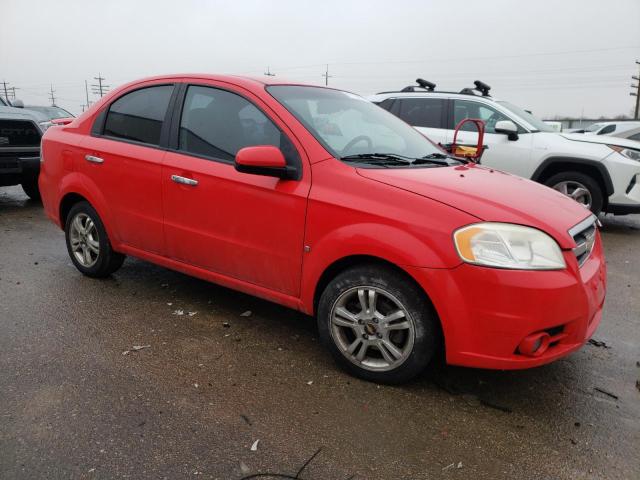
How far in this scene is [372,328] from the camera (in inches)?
112

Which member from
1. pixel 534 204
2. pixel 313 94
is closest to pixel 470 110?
pixel 313 94

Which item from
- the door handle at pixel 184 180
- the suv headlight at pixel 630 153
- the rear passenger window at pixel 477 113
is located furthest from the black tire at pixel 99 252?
the suv headlight at pixel 630 153

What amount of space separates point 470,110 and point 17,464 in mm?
6931

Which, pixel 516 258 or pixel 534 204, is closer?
pixel 516 258

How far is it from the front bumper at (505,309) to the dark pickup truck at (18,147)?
6702 mm

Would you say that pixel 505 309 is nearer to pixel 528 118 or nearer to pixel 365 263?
pixel 365 263

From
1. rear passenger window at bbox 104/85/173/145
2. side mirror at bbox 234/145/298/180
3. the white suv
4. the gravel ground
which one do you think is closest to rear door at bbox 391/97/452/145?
the white suv

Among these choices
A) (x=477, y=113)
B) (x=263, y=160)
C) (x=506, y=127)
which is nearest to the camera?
(x=263, y=160)

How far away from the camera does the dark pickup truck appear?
7.25m

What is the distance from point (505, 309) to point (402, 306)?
0.51 metres

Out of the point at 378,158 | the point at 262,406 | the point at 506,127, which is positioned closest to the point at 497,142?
the point at 506,127


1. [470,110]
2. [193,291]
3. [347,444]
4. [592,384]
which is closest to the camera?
[347,444]

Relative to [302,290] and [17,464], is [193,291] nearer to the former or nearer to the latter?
[302,290]

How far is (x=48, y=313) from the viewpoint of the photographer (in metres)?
3.80
